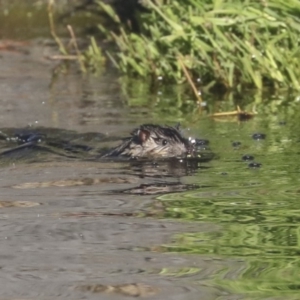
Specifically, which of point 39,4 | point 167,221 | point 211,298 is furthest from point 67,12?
point 211,298

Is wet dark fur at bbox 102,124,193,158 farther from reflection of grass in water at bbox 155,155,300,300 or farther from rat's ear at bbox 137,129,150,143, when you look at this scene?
reflection of grass in water at bbox 155,155,300,300

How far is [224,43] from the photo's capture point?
9.00 metres

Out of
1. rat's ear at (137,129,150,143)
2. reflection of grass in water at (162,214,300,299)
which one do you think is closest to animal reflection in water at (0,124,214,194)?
rat's ear at (137,129,150,143)

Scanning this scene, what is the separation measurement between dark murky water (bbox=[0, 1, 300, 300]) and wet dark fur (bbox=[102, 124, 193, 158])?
22cm

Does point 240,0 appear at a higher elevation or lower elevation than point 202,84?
higher

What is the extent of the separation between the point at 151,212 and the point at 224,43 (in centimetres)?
400

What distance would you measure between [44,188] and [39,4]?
7881 millimetres

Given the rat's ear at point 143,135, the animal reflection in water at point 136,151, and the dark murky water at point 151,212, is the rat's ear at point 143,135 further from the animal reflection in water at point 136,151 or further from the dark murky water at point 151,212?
the dark murky water at point 151,212

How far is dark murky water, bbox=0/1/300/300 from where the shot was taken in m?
4.05

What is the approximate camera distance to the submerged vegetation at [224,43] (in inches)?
346

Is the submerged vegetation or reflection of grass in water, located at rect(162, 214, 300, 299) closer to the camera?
reflection of grass in water, located at rect(162, 214, 300, 299)

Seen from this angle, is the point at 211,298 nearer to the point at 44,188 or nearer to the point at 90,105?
the point at 44,188

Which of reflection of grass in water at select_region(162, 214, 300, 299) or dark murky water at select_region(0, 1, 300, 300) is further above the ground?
dark murky water at select_region(0, 1, 300, 300)

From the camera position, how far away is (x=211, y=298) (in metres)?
3.82
